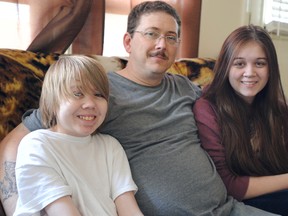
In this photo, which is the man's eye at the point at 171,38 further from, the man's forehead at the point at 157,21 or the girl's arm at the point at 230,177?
the girl's arm at the point at 230,177

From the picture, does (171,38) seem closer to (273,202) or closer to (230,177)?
(230,177)

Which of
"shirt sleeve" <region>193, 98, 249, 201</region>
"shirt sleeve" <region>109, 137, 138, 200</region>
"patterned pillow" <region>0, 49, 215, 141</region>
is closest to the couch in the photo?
"patterned pillow" <region>0, 49, 215, 141</region>

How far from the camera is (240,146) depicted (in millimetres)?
1278

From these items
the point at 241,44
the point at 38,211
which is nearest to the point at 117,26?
the point at 241,44

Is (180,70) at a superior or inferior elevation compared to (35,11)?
inferior

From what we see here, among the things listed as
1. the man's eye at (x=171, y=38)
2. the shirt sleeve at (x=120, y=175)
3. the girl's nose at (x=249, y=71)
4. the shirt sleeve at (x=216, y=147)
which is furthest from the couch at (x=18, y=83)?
the girl's nose at (x=249, y=71)

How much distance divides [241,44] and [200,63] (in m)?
0.53

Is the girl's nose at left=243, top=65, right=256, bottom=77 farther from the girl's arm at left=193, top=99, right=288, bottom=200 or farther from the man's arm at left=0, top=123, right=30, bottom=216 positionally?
the man's arm at left=0, top=123, right=30, bottom=216

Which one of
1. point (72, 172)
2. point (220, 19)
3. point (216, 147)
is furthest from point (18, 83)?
point (220, 19)

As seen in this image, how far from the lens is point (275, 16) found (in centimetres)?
254

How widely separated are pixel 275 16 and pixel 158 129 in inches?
70.9

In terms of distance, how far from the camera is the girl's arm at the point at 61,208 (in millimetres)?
853

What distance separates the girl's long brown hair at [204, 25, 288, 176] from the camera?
128cm

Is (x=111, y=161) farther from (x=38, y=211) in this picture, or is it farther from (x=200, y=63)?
(x=200, y=63)
